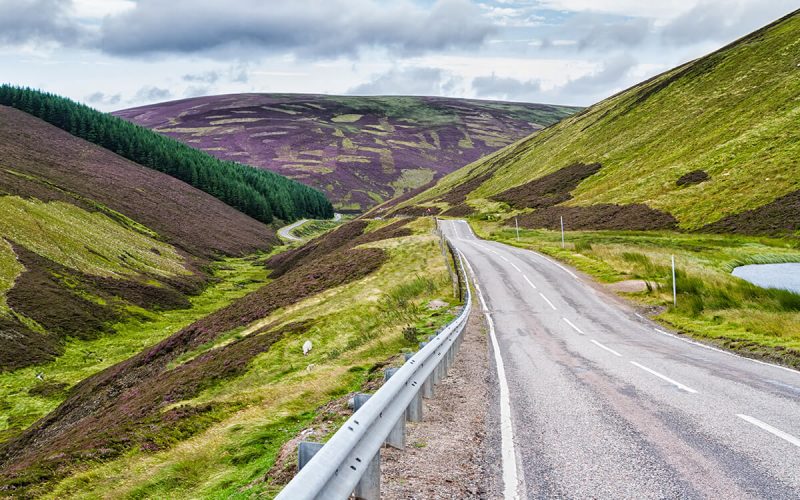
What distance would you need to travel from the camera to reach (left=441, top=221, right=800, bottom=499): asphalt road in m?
5.96

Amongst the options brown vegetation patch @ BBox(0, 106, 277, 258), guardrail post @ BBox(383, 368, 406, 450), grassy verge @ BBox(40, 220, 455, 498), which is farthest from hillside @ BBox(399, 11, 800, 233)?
guardrail post @ BBox(383, 368, 406, 450)

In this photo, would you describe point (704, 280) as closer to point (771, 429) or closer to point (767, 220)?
point (771, 429)

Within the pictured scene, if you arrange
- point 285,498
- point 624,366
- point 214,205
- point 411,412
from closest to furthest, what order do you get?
point 285,498 < point 411,412 < point 624,366 < point 214,205

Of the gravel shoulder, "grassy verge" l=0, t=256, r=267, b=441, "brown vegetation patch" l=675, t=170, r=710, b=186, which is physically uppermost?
"brown vegetation patch" l=675, t=170, r=710, b=186

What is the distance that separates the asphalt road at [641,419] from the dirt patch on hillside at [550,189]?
63090mm

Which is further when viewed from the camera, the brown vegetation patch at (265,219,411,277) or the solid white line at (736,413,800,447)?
the brown vegetation patch at (265,219,411,277)

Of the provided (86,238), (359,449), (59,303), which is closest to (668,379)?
(359,449)

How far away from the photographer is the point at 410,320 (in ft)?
70.1

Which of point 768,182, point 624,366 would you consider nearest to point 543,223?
point 768,182

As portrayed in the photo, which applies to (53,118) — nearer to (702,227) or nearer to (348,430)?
(702,227)

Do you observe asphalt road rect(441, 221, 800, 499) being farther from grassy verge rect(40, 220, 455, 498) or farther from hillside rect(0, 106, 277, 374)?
hillside rect(0, 106, 277, 374)

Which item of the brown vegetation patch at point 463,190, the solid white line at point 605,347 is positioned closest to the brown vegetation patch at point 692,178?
the brown vegetation patch at point 463,190

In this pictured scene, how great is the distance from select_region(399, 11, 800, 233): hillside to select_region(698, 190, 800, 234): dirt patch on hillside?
0.33 feet

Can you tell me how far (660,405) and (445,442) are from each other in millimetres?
4426
